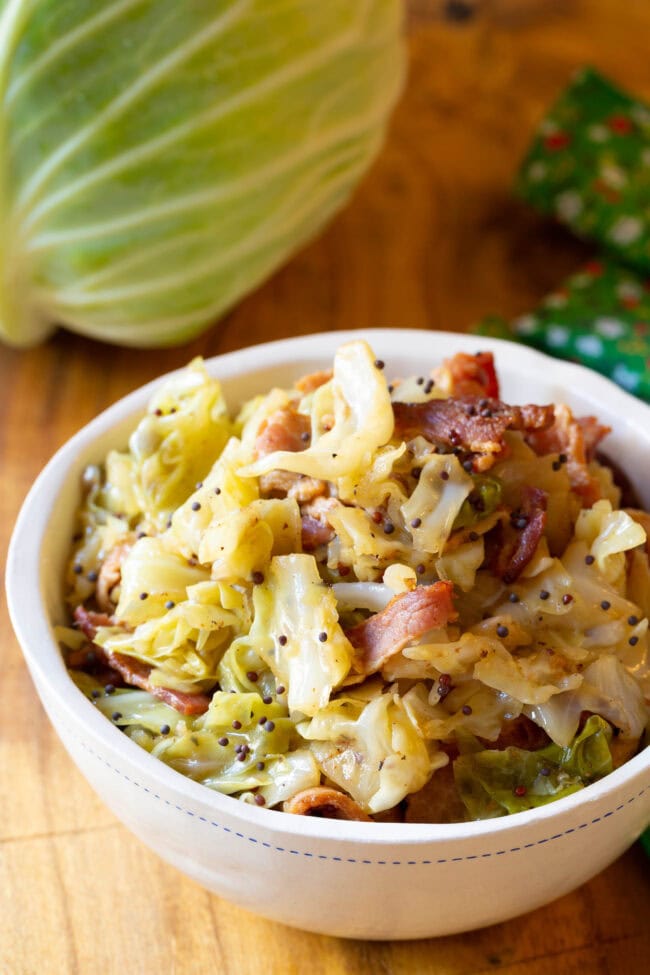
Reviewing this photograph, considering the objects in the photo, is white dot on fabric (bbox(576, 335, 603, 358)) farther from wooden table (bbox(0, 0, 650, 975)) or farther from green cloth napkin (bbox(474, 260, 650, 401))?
wooden table (bbox(0, 0, 650, 975))

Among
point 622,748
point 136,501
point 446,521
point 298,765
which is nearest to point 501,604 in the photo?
point 446,521

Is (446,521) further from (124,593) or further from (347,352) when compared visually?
(124,593)

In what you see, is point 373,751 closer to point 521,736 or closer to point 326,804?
point 326,804

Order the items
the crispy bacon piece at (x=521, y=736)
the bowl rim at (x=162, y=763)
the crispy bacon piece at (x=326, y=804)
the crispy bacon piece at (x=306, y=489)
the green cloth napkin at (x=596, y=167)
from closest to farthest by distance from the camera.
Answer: the bowl rim at (x=162, y=763)
the crispy bacon piece at (x=326, y=804)
the crispy bacon piece at (x=521, y=736)
the crispy bacon piece at (x=306, y=489)
the green cloth napkin at (x=596, y=167)

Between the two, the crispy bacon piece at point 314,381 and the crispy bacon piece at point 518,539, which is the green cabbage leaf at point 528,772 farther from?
the crispy bacon piece at point 314,381

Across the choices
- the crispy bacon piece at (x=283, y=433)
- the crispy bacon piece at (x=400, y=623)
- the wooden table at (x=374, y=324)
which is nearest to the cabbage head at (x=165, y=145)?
the wooden table at (x=374, y=324)

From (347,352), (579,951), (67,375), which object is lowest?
(579,951)

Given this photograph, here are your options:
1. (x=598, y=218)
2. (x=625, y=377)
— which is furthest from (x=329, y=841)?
(x=598, y=218)
